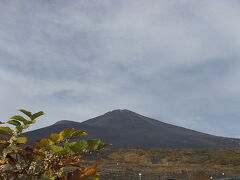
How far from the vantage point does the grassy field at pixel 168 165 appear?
26.1 metres

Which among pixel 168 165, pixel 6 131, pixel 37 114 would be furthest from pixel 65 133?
pixel 168 165

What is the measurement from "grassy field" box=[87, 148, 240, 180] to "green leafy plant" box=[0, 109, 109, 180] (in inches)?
843

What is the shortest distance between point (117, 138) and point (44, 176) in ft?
503

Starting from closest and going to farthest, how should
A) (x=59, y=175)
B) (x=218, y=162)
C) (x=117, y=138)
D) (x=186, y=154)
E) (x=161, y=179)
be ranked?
1. (x=59, y=175)
2. (x=161, y=179)
3. (x=218, y=162)
4. (x=186, y=154)
5. (x=117, y=138)

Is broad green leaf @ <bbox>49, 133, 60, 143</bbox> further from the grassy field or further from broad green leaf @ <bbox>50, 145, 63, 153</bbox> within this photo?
the grassy field

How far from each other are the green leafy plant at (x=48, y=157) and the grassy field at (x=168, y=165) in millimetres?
21405

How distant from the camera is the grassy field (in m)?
26.1

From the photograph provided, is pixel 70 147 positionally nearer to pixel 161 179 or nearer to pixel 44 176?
pixel 44 176

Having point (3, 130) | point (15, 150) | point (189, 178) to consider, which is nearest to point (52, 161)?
point (15, 150)

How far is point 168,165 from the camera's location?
40656 mm

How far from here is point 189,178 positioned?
26.7 m

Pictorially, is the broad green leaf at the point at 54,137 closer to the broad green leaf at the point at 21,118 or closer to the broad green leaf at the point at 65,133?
the broad green leaf at the point at 65,133

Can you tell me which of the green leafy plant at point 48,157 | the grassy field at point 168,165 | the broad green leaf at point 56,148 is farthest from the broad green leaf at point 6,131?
the grassy field at point 168,165

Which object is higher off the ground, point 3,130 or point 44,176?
point 3,130
